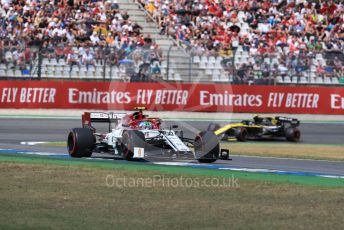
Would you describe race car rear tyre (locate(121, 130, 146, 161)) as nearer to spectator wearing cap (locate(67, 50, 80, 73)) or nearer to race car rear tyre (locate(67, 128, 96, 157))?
race car rear tyre (locate(67, 128, 96, 157))

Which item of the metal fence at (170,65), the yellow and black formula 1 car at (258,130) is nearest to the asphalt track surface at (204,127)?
the yellow and black formula 1 car at (258,130)

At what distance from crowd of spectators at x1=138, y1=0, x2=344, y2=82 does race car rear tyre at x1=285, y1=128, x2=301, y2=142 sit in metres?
8.27

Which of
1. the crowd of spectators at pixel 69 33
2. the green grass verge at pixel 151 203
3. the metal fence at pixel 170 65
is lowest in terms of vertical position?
the green grass verge at pixel 151 203

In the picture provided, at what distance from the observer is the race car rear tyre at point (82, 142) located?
60.2ft

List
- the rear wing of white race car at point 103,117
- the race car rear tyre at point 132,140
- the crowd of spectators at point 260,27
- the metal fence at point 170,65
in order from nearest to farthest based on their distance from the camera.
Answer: the race car rear tyre at point 132,140 → the rear wing of white race car at point 103,117 → the metal fence at point 170,65 → the crowd of spectators at point 260,27

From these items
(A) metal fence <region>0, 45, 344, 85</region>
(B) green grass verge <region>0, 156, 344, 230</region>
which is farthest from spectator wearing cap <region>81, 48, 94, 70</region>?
(B) green grass verge <region>0, 156, 344, 230</region>

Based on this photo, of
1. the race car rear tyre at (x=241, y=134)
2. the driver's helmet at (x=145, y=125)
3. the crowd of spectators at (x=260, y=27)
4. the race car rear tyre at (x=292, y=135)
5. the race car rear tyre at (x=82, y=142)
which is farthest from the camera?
the crowd of spectators at (x=260, y=27)

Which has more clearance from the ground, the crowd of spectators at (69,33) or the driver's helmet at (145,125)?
the crowd of spectators at (69,33)

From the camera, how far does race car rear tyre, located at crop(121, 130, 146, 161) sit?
17.4 m

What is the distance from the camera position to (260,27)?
38.4 metres

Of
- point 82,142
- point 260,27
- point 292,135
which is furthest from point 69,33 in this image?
point 82,142

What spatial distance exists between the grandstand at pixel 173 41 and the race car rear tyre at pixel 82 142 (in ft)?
49.7

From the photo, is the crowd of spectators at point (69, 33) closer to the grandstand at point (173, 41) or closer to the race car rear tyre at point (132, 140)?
the grandstand at point (173, 41)

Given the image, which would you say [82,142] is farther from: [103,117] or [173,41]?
[173,41]
